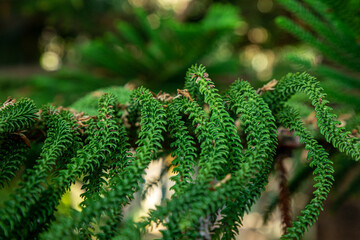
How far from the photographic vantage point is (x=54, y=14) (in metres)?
2.05

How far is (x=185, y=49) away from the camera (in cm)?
122

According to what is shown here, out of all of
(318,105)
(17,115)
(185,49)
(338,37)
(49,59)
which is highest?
(49,59)

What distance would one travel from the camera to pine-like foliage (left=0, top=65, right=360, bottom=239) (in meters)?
0.36

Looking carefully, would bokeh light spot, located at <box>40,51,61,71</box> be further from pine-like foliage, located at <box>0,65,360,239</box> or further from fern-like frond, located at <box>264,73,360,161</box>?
fern-like frond, located at <box>264,73,360,161</box>

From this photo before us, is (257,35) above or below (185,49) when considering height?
above

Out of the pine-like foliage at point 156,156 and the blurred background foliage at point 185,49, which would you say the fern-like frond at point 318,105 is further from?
the blurred background foliage at point 185,49

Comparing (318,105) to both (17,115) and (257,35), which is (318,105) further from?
(257,35)

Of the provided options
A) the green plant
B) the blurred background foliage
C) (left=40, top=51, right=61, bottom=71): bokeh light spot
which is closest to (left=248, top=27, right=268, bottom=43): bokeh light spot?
the blurred background foliage

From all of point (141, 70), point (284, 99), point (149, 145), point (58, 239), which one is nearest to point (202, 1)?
point (141, 70)

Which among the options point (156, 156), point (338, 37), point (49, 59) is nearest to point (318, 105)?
point (156, 156)

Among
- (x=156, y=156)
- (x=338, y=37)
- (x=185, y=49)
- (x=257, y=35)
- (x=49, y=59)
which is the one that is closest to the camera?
(x=156, y=156)

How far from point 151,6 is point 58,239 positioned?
2328 mm

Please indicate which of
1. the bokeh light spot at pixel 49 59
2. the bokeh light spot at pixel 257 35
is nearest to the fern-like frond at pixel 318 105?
the bokeh light spot at pixel 257 35

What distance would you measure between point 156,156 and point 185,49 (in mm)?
862
